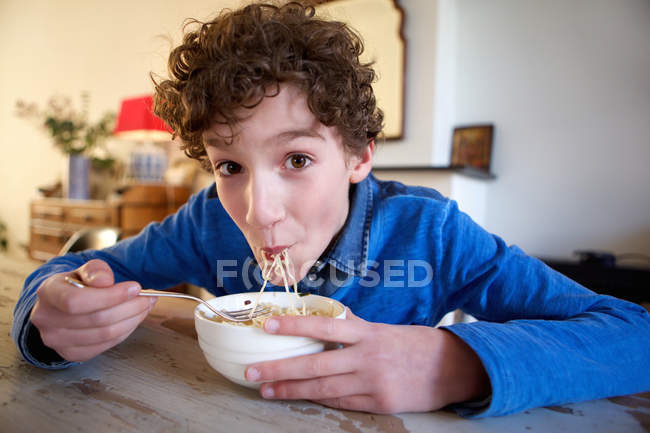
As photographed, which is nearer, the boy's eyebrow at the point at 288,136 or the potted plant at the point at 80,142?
the boy's eyebrow at the point at 288,136

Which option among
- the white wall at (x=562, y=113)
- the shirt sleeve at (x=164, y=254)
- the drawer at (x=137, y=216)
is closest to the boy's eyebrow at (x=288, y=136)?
the shirt sleeve at (x=164, y=254)

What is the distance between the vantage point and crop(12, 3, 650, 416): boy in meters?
0.47

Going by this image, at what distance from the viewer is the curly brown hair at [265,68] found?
24.3 inches

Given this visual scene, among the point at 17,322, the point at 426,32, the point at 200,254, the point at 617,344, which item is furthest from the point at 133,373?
the point at 426,32

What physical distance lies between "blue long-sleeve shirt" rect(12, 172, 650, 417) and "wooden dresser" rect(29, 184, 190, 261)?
1972 millimetres

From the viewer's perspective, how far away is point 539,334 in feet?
1.72

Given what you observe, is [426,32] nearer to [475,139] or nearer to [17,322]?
[475,139]

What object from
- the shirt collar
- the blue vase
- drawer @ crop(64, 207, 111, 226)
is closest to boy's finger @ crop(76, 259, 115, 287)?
the shirt collar

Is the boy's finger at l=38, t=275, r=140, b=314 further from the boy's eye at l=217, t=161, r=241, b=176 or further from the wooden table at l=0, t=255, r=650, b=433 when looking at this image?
the boy's eye at l=217, t=161, r=241, b=176

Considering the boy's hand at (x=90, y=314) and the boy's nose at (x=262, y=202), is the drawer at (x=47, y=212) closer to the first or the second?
the boy's hand at (x=90, y=314)

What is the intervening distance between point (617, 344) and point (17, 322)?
908 mm

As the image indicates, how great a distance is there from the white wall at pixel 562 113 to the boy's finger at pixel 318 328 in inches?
93.9

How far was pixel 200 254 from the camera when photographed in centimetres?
106

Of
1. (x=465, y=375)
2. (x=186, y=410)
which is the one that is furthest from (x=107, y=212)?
(x=465, y=375)
